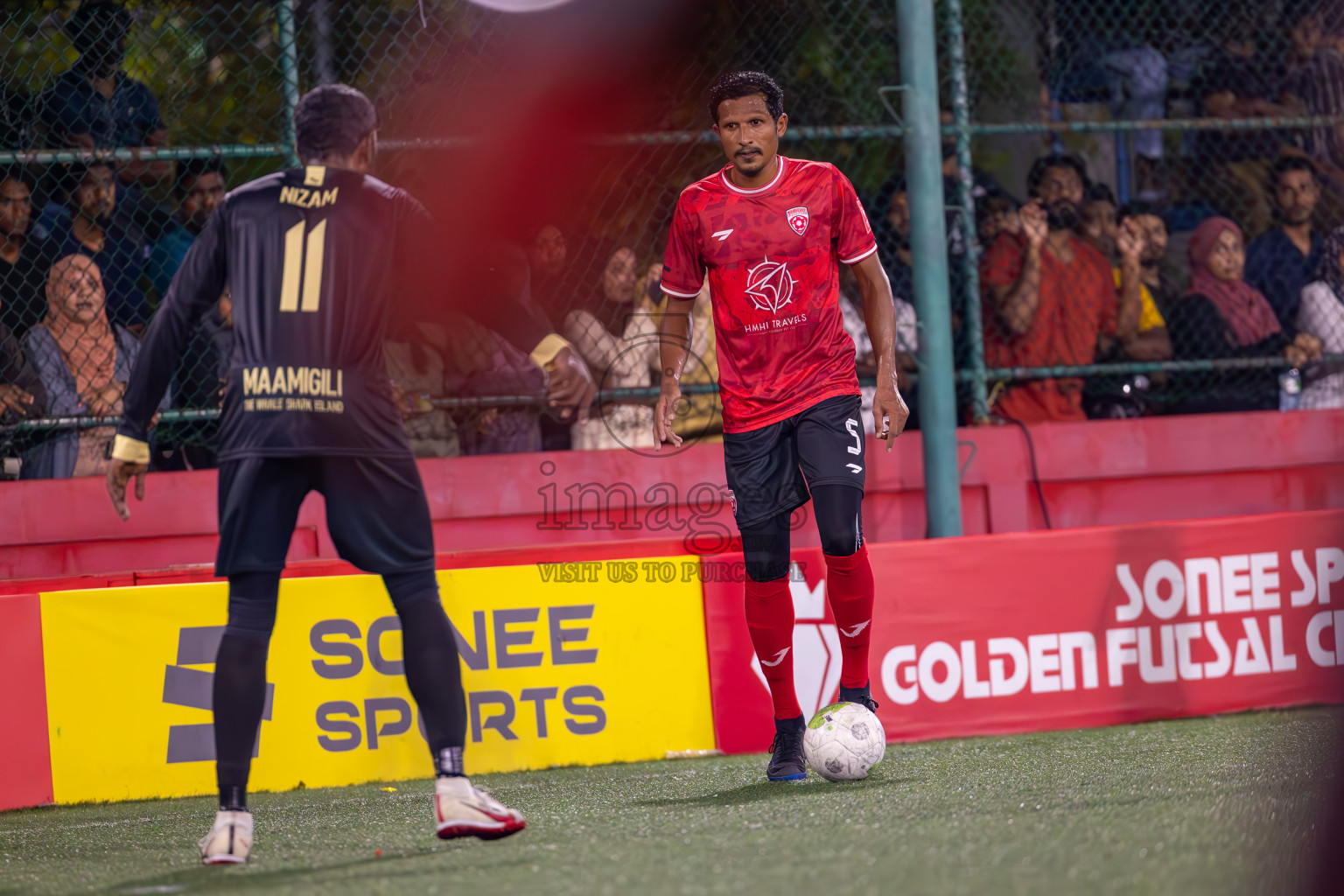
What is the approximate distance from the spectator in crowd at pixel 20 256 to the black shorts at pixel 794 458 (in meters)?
3.18

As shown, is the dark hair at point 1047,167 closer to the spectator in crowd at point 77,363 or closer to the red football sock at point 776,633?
the red football sock at point 776,633

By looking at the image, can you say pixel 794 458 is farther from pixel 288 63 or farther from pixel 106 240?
pixel 106 240

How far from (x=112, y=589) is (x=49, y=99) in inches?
86.3

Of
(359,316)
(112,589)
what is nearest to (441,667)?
(359,316)

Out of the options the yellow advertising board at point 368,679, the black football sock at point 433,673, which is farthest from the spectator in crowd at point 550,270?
the black football sock at point 433,673

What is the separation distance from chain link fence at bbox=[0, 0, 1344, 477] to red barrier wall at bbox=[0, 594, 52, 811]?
86cm

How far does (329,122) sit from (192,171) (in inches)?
118

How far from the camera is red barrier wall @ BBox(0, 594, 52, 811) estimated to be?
5047 mm

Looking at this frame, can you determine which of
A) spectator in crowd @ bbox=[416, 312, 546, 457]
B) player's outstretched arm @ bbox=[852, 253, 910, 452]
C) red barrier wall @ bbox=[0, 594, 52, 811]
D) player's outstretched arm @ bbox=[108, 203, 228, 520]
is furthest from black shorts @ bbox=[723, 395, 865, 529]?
red barrier wall @ bbox=[0, 594, 52, 811]

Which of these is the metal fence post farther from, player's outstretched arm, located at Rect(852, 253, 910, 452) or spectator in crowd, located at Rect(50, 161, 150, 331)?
spectator in crowd, located at Rect(50, 161, 150, 331)

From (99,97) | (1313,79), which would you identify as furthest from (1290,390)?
(99,97)

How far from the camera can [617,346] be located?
20.6ft

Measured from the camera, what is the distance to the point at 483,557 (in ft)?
18.2

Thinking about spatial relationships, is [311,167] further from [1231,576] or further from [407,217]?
[1231,576]
